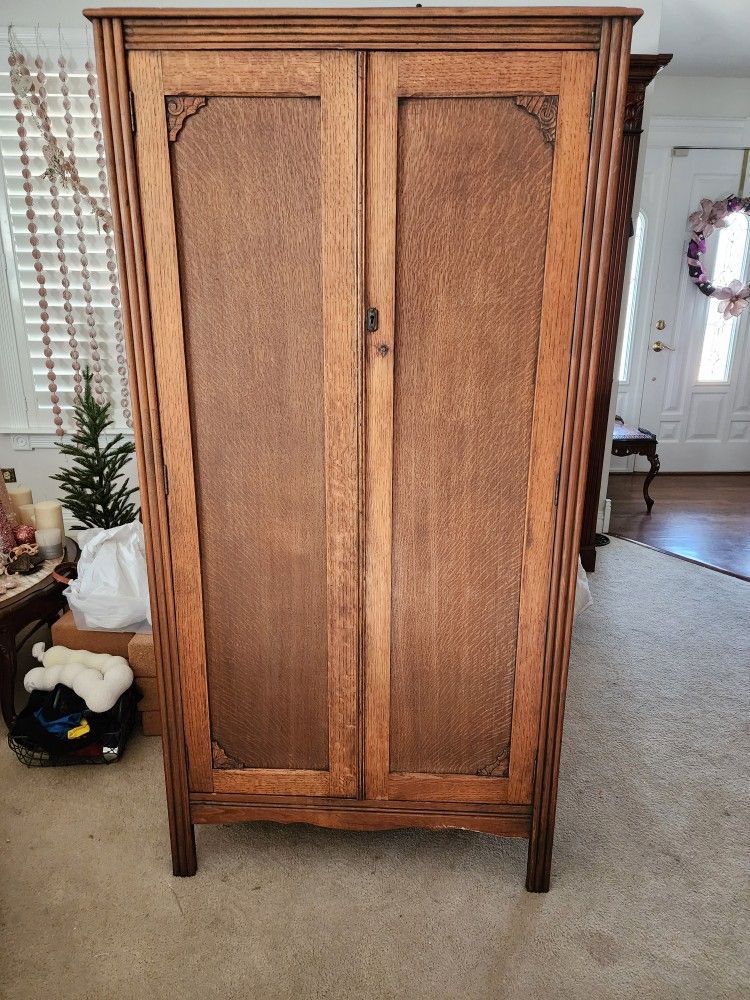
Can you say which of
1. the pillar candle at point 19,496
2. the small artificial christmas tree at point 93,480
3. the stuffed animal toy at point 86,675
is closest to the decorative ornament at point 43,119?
the small artificial christmas tree at point 93,480

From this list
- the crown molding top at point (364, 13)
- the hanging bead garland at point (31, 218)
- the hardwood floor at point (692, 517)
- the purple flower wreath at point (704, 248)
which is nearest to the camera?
the crown molding top at point (364, 13)

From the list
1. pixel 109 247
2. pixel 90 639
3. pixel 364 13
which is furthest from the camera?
Result: pixel 109 247

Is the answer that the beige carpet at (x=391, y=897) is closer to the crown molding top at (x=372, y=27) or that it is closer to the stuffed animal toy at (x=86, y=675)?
the stuffed animal toy at (x=86, y=675)

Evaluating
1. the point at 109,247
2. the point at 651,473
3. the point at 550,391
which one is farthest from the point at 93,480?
the point at 651,473

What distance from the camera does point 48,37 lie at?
114 inches

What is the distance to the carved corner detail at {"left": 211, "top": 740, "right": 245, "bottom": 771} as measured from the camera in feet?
5.32

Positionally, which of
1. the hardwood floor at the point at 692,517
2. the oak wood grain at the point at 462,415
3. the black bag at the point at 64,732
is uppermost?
the oak wood grain at the point at 462,415

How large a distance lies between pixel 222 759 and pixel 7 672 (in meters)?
0.91

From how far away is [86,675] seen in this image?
206 cm

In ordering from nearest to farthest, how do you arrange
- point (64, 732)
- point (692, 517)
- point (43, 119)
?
point (64, 732) → point (43, 119) → point (692, 517)

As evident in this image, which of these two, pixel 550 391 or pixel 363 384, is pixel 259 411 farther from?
pixel 550 391

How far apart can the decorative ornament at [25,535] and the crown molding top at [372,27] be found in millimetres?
1721

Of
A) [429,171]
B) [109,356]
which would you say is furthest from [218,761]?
[109,356]

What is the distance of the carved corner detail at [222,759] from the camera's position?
63.8 inches
